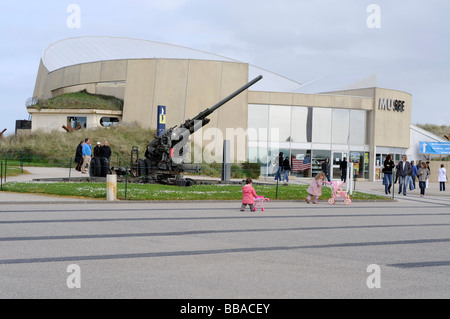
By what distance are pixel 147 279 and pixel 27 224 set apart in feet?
19.1

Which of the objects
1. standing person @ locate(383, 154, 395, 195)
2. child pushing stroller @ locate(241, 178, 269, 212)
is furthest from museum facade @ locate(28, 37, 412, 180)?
child pushing stroller @ locate(241, 178, 269, 212)

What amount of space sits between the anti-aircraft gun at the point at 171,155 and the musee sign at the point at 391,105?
2315 centimetres

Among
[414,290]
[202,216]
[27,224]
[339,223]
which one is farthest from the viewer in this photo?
[202,216]

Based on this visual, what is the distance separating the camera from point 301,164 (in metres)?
41.5

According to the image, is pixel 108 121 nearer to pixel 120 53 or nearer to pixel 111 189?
pixel 120 53

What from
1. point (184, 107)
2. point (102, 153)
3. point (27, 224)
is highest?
point (184, 107)

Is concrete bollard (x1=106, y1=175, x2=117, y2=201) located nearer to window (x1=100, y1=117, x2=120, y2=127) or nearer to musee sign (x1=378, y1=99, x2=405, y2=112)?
window (x1=100, y1=117, x2=120, y2=127)

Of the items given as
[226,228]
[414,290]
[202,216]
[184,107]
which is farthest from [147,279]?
[184,107]

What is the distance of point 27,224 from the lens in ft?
36.1

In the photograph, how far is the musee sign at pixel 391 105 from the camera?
4394 cm

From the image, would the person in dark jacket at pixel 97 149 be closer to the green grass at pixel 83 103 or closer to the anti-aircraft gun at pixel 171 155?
the anti-aircraft gun at pixel 171 155

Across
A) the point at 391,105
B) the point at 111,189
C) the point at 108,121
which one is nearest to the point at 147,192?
the point at 111,189

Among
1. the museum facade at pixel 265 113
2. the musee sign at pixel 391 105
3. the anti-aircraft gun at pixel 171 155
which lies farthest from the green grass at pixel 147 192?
the musee sign at pixel 391 105
